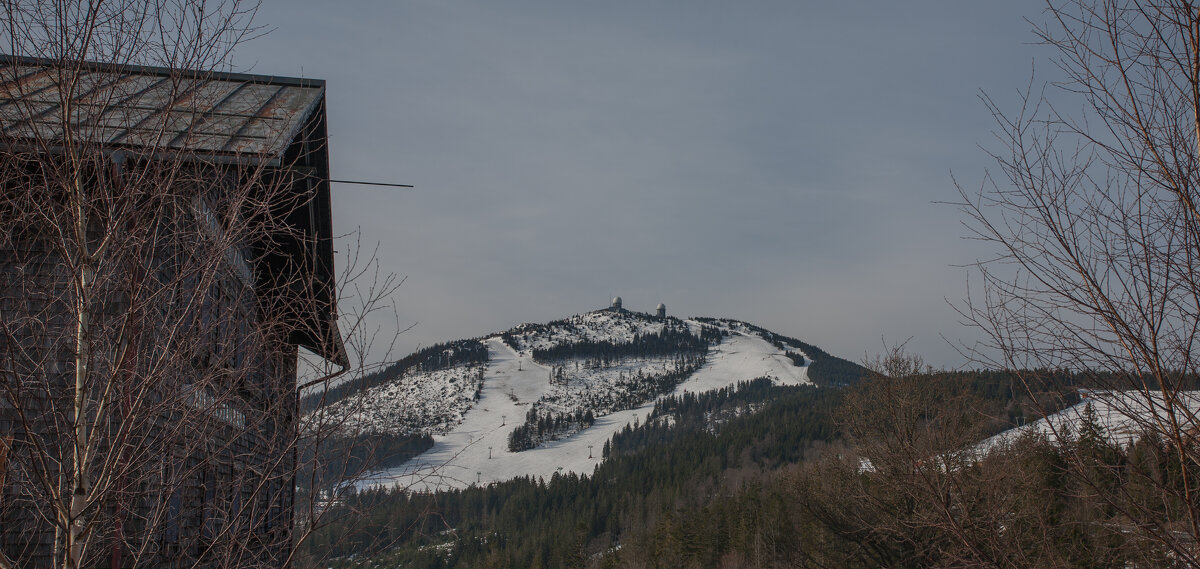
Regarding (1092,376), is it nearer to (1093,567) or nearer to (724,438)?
(1093,567)

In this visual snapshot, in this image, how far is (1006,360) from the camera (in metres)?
5.90

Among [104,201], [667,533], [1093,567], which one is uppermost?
[104,201]

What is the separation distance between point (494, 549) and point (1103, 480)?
98.1 metres

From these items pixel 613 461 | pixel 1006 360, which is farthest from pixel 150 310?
pixel 613 461

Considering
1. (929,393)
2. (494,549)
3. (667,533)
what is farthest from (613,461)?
(929,393)

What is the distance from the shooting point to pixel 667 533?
2665 inches

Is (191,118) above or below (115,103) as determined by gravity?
above

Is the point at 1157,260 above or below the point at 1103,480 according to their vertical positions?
above

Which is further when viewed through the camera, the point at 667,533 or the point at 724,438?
the point at 724,438

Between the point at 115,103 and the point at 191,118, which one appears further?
the point at 191,118

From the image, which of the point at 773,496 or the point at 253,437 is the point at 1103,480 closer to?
the point at 253,437

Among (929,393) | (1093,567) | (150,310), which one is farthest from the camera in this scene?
(929,393)

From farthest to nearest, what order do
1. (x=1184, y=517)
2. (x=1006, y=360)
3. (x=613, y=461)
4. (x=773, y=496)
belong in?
1. (x=613, y=461)
2. (x=773, y=496)
3. (x=1006, y=360)
4. (x=1184, y=517)

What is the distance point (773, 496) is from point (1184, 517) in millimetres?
61854
